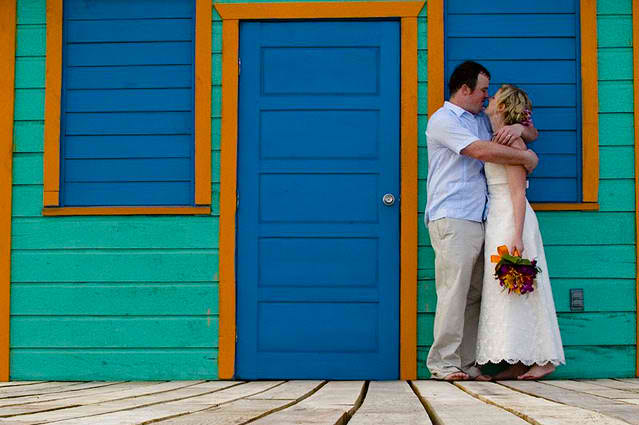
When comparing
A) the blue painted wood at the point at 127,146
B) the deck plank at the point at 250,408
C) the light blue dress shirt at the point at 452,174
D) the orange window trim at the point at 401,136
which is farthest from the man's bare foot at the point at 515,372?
the blue painted wood at the point at 127,146

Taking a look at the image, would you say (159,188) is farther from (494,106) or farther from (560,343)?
(560,343)

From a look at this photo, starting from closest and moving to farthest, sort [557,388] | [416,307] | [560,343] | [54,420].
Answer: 1. [54,420]
2. [557,388]
3. [560,343]
4. [416,307]

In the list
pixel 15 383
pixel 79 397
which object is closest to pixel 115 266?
pixel 15 383

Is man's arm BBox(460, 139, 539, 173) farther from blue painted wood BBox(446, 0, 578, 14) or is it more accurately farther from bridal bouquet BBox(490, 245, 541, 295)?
blue painted wood BBox(446, 0, 578, 14)

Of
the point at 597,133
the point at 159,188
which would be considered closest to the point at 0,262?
the point at 159,188

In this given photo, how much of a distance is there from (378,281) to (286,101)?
1101 millimetres

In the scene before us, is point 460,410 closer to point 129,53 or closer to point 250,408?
point 250,408

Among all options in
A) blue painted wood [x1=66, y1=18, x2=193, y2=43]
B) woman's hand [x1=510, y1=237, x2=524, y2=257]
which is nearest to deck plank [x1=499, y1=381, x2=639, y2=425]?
woman's hand [x1=510, y1=237, x2=524, y2=257]

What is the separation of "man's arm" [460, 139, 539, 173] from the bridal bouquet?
0.48 m

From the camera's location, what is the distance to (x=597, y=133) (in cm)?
532

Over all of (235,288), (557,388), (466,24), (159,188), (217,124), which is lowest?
(557,388)

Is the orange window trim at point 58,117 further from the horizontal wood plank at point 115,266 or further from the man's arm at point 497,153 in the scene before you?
the man's arm at point 497,153

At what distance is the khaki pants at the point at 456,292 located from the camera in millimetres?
4895

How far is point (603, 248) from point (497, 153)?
0.89 m
